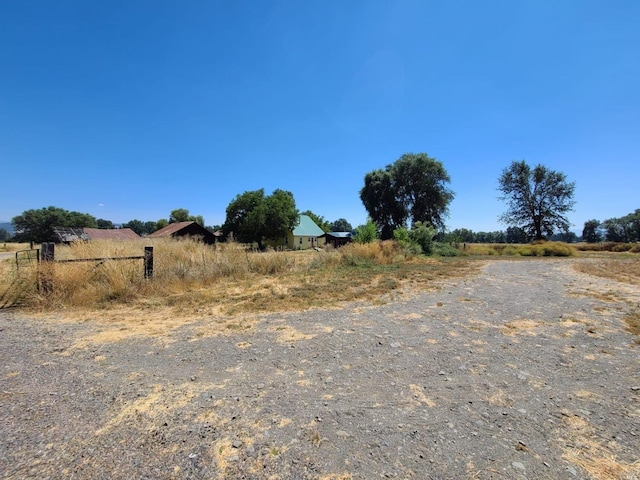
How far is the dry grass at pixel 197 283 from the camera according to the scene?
5316 mm

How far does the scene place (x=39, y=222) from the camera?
177 ft

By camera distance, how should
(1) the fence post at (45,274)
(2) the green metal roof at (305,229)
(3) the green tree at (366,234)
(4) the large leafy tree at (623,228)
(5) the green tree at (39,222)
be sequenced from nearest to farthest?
(1) the fence post at (45,274) < (3) the green tree at (366,234) < (2) the green metal roof at (305,229) < (4) the large leafy tree at (623,228) < (5) the green tree at (39,222)

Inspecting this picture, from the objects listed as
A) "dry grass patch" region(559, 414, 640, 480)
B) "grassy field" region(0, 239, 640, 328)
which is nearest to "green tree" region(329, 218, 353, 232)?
"grassy field" region(0, 239, 640, 328)

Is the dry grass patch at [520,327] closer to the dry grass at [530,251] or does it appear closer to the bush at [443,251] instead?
the bush at [443,251]

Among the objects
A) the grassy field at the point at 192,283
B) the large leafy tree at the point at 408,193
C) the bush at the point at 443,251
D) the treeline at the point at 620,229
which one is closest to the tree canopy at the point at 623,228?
the treeline at the point at 620,229

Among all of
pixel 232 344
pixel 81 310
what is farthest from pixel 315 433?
pixel 81 310

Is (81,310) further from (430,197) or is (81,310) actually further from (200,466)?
(430,197)

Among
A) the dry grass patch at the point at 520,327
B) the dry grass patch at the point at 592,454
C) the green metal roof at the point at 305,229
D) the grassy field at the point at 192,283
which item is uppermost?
the green metal roof at the point at 305,229

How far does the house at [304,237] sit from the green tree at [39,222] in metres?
48.3

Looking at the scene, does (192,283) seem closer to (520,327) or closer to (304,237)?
(520,327)

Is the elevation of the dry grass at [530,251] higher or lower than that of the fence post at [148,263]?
lower

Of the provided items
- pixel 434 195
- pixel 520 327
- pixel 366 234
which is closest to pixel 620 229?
pixel 434 195

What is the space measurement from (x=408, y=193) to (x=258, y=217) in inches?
678

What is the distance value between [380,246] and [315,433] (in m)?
14.0
